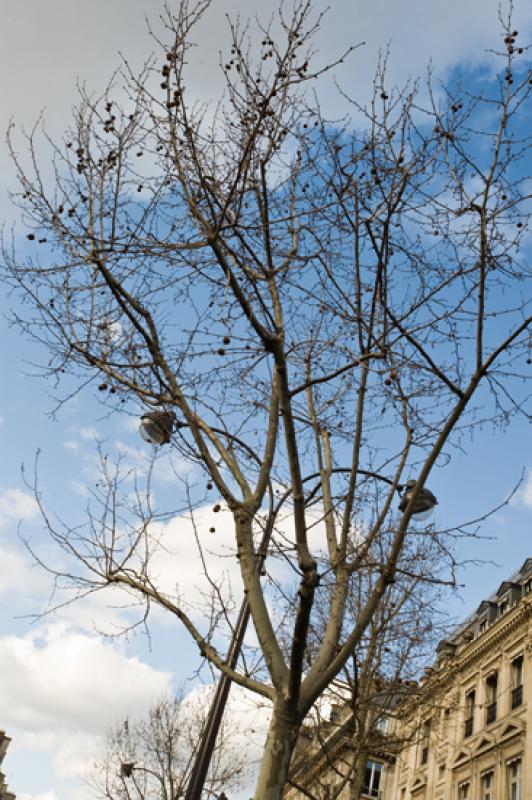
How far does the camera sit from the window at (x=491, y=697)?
23.1 meters

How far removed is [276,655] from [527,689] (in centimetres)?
1873

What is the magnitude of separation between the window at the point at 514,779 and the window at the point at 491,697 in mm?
2087

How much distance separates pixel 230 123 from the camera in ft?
19.7

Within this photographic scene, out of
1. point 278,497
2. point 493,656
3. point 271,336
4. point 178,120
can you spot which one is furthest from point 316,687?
point 493,656

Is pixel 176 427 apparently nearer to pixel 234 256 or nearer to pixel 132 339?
pixel 132 339

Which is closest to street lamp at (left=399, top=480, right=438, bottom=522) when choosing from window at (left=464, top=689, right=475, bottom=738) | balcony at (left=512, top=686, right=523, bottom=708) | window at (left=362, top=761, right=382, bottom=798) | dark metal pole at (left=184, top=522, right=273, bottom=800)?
dark metal pole at (left=184, top=522, right=273, bottom=800)

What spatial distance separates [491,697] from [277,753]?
21.7 meters

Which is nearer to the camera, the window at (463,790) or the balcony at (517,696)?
the balcony at (517,696)

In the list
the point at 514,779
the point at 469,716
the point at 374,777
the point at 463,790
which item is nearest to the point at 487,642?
the point at 469,716

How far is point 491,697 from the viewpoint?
23.9 meters

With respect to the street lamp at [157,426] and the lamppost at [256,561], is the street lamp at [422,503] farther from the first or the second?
the street lamp at [157,426]

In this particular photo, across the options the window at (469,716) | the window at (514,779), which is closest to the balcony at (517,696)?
the window at (514,779)

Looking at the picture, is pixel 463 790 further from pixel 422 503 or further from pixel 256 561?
pixel 256 561

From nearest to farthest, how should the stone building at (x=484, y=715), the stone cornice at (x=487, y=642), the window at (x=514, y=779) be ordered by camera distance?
the window at (x=514, y=779) < the stone building at (x=484, y=715) < the stone cornice at (x=487, y=642)
